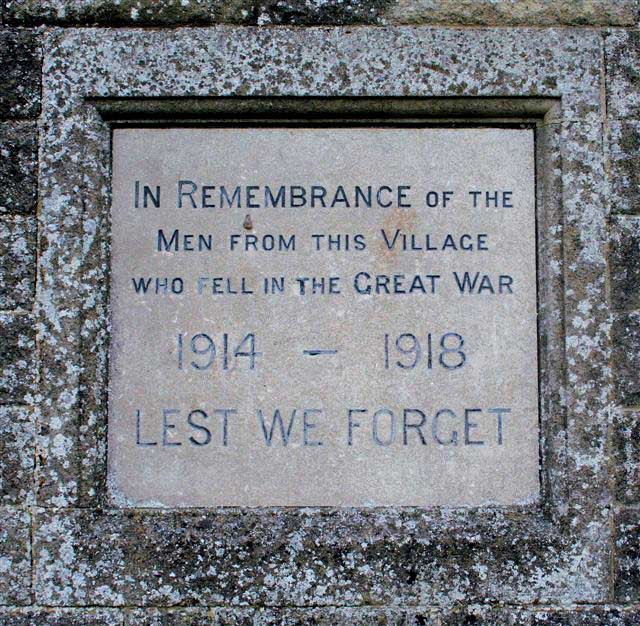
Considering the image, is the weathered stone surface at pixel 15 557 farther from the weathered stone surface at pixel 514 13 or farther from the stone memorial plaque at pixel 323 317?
the weathered stone surface at pixel 514 13

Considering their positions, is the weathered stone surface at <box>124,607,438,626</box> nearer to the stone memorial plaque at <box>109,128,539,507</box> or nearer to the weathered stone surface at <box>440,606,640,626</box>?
the weathered stone surface at <box>440,606,640,626</box>

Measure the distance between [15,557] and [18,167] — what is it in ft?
3.96

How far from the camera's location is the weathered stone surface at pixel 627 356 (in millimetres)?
2469

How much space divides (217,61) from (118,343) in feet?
3.12

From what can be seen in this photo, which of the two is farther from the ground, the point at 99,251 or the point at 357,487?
the point at 99,251

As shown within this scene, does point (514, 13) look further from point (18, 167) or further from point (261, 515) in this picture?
point (261, 515)

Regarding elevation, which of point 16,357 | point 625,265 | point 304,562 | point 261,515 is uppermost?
point 625,265

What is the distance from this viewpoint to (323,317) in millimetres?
2535

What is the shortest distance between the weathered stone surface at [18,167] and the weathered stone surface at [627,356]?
1877 mm

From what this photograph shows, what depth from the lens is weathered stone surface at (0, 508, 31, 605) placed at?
95.2 inches

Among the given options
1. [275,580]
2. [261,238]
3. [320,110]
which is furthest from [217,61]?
[275,580]

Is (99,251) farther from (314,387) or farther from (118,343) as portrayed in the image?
(314,387)

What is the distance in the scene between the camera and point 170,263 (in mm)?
2547

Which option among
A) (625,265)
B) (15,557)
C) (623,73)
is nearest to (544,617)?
(625,265)
